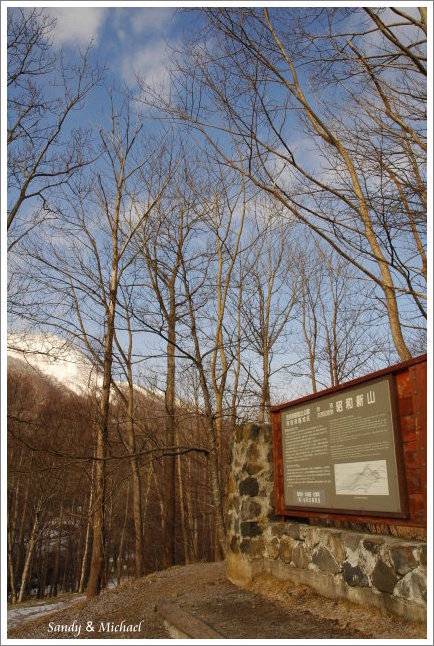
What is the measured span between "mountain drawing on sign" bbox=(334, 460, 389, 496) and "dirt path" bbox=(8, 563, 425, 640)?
87 cm

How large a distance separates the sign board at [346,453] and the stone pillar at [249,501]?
53 centimetres

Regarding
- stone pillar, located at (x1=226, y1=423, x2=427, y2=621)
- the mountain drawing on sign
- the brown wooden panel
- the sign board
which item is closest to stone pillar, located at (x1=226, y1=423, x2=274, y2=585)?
stone pillar, located at (x1=226, y1=423, x2=427, y2=621)

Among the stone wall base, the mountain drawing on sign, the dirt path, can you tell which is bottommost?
the dirt path

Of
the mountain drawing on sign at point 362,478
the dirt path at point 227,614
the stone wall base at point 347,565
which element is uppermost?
the mountain drawing on sign at point 362,478

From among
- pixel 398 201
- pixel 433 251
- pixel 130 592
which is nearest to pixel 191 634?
pixel 130 592

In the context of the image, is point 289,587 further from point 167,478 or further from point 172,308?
point 167,478

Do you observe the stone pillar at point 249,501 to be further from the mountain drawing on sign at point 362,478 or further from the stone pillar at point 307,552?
the mountain drawing on sign at point 362,478

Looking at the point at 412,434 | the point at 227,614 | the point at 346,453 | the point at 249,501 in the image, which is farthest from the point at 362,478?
the point at 249,501

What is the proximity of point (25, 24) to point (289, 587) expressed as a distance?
8606 mm

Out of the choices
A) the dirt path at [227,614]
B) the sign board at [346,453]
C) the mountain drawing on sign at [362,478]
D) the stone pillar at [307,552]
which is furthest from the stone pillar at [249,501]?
the mountain drawing on sign at [362,478]

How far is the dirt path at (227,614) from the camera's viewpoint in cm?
371

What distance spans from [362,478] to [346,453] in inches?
11.4

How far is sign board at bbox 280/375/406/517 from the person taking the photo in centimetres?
383

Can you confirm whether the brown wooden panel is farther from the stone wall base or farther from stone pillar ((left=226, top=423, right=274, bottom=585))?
stone pillar ((left=226, top=423, right=274, bottom=585))
